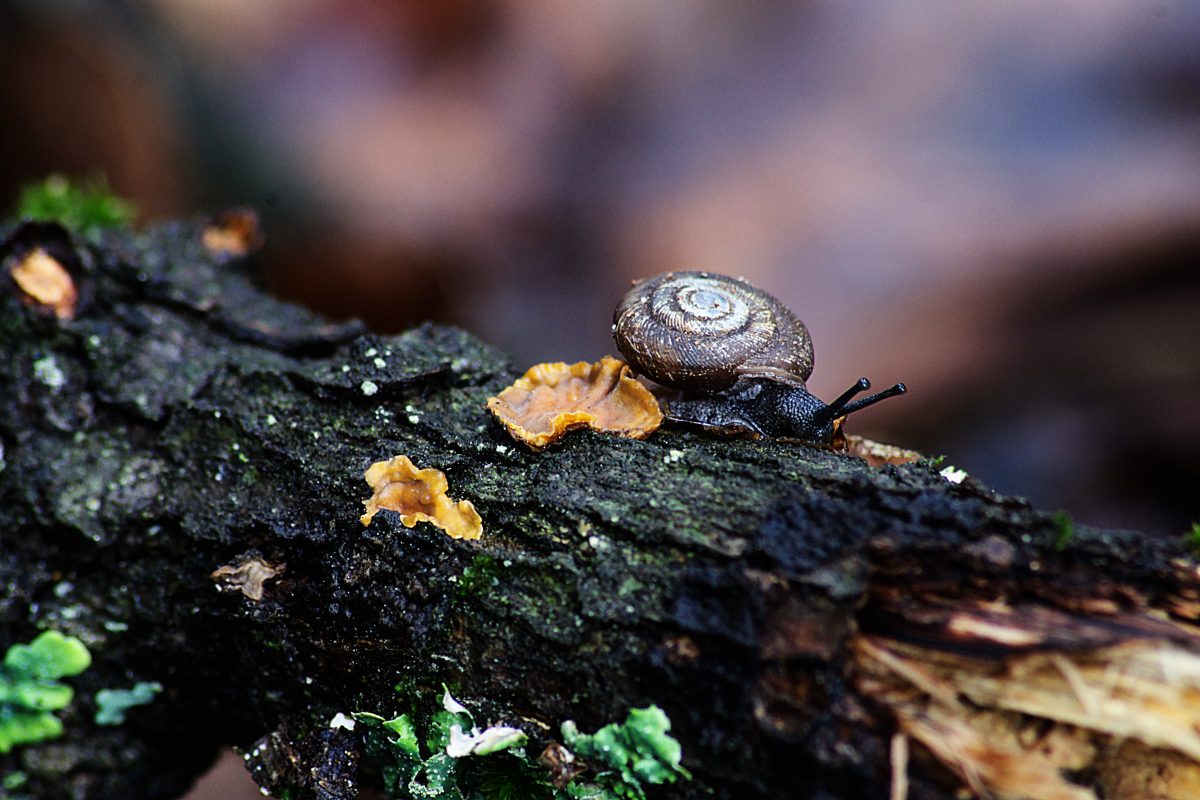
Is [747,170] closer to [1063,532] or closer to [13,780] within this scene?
[1063,532]

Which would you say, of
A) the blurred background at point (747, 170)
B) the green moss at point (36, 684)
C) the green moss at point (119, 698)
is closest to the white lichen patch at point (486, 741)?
the green moss at point (119, 698)

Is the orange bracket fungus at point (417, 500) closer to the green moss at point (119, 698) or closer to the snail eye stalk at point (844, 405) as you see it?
the green moss at point (119, 698)

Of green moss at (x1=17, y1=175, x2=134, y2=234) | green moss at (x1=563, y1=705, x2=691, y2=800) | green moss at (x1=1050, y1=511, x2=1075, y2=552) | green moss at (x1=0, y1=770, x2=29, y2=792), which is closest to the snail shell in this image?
green moss at (x1=1050, y1=511, x2=1075, y2=552)

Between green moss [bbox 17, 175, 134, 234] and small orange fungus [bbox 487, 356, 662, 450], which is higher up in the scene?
green moss [bbox 17, 175, 134, 234]

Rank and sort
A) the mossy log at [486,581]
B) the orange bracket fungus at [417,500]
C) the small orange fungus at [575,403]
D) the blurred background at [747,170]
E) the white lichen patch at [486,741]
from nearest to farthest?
the mossy log at [486,581] < the white lichen patch at [486,741] < the orange bracket fungus at [417,500] < the small orange fungus at [575,403] < the blurred background at [747,170]

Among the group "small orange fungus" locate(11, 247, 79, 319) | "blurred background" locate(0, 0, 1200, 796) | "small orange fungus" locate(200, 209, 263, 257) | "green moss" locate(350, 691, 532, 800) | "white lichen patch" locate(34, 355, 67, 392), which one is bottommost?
"green moss" locate(350, 691, 532, 800)

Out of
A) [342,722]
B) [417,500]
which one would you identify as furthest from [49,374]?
[342,722]

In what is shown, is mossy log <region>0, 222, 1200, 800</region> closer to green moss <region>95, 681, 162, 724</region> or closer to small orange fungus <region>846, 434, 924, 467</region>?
green moss <region>95, 681, 162, 724</region>
